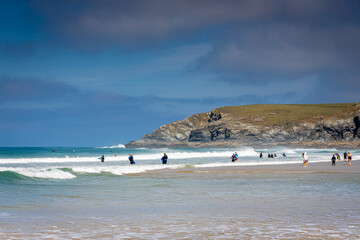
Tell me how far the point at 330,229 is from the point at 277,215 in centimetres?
227

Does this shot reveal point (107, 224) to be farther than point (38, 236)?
Yes

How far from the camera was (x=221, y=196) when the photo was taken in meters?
16.4

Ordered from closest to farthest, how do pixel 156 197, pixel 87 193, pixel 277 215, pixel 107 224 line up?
pixel 107 224 → pixel 277 215 → pixel 156 197 → pixel 87 193

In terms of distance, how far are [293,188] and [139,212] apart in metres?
9.26

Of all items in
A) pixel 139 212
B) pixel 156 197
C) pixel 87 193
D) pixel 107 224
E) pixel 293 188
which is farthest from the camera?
pixel 293 188

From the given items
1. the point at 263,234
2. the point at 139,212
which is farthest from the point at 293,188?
the point at 263,234

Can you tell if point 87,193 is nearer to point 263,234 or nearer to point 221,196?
point 221,196

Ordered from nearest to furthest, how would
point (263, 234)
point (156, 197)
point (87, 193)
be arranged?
point (263, 234)
point (156, 197)
point (87, 193)

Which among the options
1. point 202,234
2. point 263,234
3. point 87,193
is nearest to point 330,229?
point 263,234

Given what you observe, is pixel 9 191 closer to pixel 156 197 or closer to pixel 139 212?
pixel 156 197

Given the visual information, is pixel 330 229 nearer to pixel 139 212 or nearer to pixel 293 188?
pixel 139 212

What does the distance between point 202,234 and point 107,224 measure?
8.94 ft

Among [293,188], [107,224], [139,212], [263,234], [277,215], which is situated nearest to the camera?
[263,234]

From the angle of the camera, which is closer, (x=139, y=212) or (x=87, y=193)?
(x=139, y=212)
